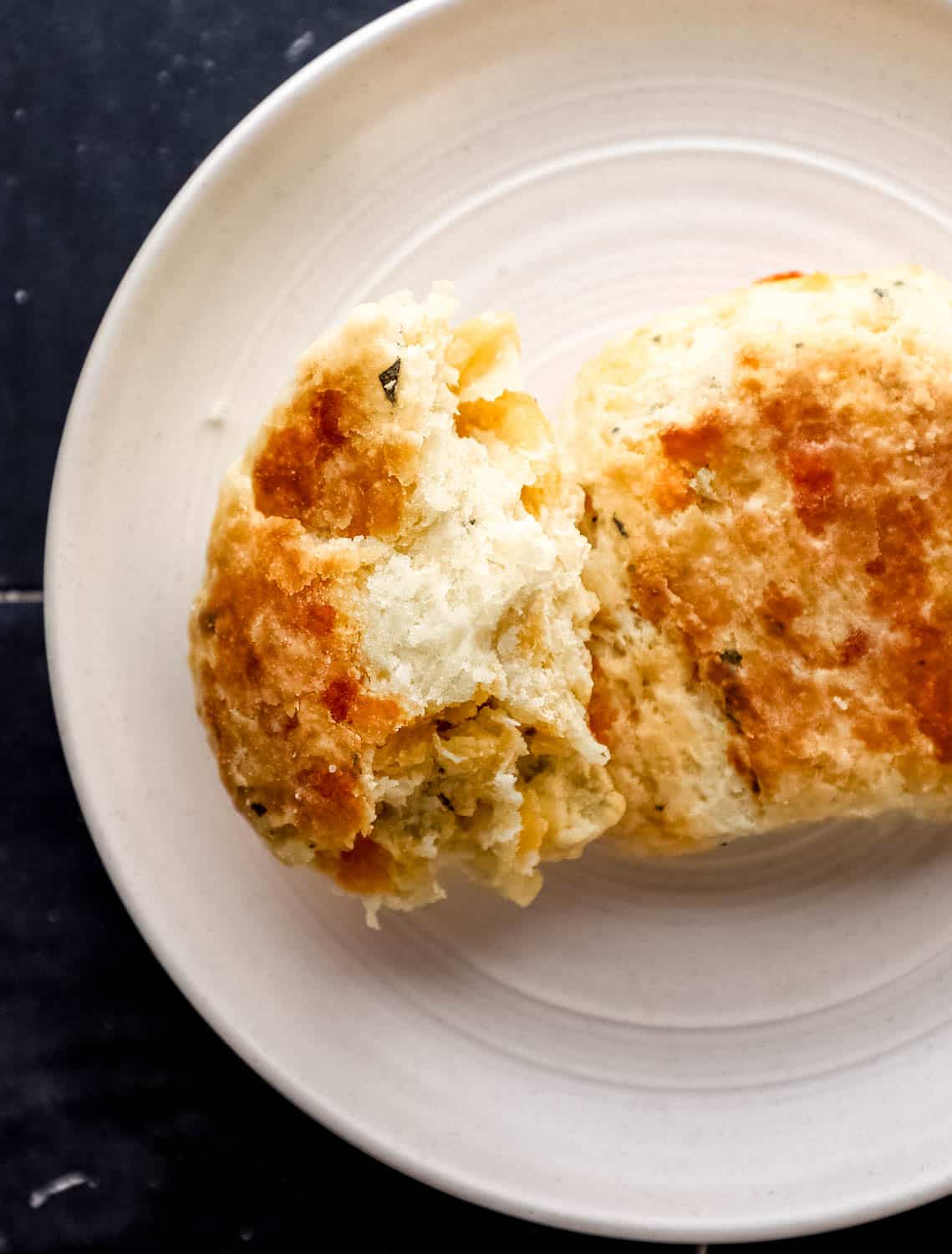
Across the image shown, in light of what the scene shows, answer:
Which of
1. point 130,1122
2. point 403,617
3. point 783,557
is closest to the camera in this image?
point 403,617

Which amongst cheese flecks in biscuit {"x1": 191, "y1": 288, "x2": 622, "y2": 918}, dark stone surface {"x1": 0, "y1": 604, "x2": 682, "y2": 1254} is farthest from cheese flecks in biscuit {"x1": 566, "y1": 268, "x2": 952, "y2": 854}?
dark stone surface {"x1": 0, "y1": 604, "x2": 682, "y2": 1254}

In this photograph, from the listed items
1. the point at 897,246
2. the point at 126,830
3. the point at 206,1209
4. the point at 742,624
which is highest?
the point at 897,246

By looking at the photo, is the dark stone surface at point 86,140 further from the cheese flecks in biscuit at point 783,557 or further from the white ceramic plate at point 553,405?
the cheese flecks in biscuit at point 783,557

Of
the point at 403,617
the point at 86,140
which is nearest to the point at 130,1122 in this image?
the point at 403,617

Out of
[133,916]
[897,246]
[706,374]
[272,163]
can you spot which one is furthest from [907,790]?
[272,163]

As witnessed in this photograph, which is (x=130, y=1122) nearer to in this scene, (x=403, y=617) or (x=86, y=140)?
(x=403, y=617)

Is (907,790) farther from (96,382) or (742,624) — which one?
(96,382)

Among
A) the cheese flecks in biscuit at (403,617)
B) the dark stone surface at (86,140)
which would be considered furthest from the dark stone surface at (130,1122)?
the cheese flecks in biscuit at (403,617)
